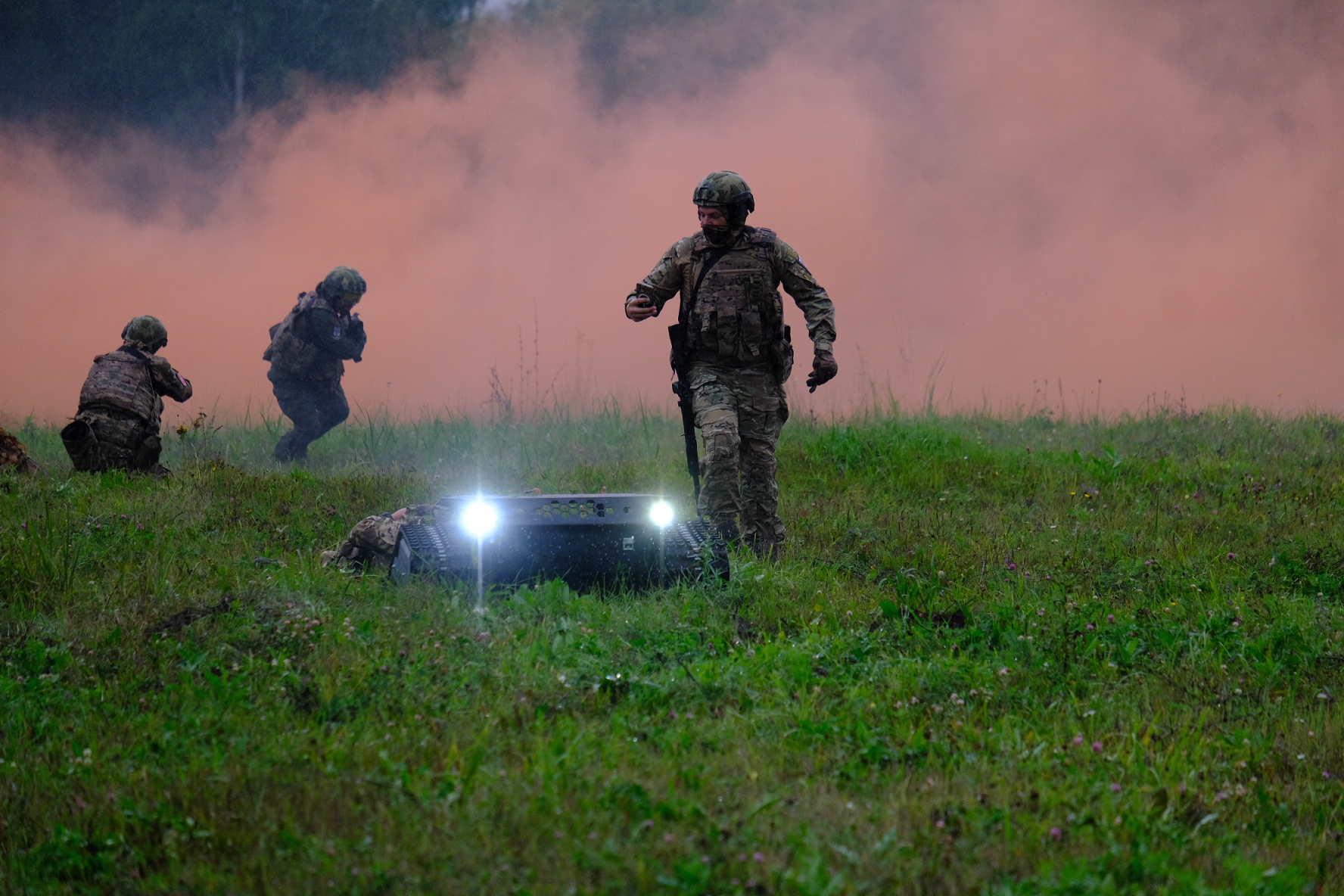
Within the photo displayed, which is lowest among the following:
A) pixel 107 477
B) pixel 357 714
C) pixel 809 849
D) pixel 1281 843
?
pixel 1281 843

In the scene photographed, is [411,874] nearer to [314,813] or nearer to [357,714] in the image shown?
[314,813]

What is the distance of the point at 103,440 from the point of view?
9320 mm

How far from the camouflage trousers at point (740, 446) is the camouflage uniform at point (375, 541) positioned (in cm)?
171

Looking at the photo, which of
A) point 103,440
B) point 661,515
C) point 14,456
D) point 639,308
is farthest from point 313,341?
point 661,515

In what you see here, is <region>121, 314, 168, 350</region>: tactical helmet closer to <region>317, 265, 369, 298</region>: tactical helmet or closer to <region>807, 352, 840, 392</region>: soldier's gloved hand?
<region>317, 265, 369, 298</region>: tactical helmet

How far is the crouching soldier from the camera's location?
9.32m

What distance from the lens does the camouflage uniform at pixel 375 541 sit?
6133 mm

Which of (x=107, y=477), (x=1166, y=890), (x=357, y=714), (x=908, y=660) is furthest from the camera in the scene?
(x=107, y=477)

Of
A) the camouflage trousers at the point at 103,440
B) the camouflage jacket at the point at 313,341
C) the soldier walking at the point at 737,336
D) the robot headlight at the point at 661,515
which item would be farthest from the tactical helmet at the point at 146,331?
the robot headlight at the point at 661,515

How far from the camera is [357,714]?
13.0ft

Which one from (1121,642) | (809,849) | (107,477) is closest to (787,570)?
(1121,642)

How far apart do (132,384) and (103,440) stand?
1.78ft

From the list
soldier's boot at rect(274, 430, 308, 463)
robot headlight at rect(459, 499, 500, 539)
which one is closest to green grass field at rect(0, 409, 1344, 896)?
robot headlight at rect(459, 499, 500, 539)

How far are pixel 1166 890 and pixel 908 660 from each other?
1.83 m
